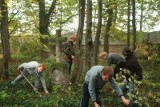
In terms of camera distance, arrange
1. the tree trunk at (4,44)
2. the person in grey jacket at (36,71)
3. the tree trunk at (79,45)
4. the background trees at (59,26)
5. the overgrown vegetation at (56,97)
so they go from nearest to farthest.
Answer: the overgrown vegetation at (56,97) < the person in grey jacket at (36,71) < the tree trunk at (79,45) < the tree trunk at (4,44) < the background trees at (59,26)

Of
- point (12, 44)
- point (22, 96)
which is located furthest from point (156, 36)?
point (22, 96)

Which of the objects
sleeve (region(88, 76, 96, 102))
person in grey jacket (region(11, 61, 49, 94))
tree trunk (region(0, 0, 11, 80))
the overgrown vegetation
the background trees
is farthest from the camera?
the background trees

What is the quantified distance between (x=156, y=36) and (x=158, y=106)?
73.3ft

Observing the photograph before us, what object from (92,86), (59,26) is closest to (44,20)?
(59,26)

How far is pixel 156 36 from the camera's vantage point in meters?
31.2

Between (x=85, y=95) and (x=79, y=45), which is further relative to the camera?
(x=79, y=45)

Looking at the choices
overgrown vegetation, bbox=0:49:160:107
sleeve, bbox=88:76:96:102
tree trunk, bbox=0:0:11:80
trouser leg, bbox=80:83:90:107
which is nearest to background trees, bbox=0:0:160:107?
tree trunk, bbox=0:0:11:80

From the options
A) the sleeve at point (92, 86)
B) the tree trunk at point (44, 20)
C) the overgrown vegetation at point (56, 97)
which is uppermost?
the tree trunk at point (44, 20)

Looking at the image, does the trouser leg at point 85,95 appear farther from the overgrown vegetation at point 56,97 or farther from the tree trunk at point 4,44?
the tree trunk at point 4,44

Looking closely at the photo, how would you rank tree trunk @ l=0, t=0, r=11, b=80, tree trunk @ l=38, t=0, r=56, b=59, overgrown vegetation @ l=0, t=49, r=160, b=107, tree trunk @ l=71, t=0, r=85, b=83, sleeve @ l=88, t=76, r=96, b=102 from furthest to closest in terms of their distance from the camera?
tree trunk @ l=38, t=0, r=56, b=59 < tree trunk @ l=0, t=0, r=11, b=80 < tree trunk @ l=71, t=0, r=85, b=83 < overgrown vegetation @ l=0, t=49, r=160, b=107 < sleeve @ l=88, t=76, r=96, b=102

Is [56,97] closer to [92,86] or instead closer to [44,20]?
[92,86]

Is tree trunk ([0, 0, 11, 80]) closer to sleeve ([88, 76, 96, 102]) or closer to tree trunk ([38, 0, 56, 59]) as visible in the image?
sleeve ([88, 76, 96, 102])

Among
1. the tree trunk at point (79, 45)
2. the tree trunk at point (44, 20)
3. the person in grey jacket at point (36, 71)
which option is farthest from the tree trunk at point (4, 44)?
the tree trunk at point (44, 20)

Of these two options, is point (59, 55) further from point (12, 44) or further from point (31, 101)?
point (12, 44)
